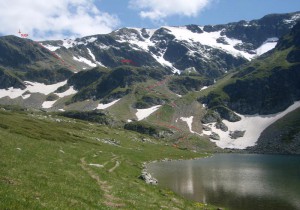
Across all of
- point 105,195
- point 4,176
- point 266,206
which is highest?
point 4,176

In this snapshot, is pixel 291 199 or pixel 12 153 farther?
pixel 291 199

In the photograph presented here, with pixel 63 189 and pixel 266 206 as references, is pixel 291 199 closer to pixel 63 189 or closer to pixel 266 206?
pixel 266 206

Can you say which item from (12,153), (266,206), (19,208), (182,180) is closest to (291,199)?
(266,206)

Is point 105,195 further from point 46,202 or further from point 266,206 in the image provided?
point 266,206

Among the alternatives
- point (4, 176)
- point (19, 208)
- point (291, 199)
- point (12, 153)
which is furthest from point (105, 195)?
point (291, 199)

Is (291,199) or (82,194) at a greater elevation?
(82,194)

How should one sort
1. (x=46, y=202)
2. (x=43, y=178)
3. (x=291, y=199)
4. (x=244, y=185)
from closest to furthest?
1. (x=46, y=202)
2. (x=43, y=178)
3. (x=291, y=199)
4. (x=244, y=185)

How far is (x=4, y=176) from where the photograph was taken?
27.7 m

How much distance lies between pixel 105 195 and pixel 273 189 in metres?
38.9

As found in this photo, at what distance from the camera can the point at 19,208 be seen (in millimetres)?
17922

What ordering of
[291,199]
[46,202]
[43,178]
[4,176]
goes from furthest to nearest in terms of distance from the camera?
[291,199], [43,178], [4,176], [46,202]

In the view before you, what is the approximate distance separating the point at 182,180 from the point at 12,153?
126 feet

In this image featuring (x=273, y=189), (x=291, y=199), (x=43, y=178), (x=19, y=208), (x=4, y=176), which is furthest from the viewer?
(x=273, y=189)

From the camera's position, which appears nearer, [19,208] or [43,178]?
[19,208]
